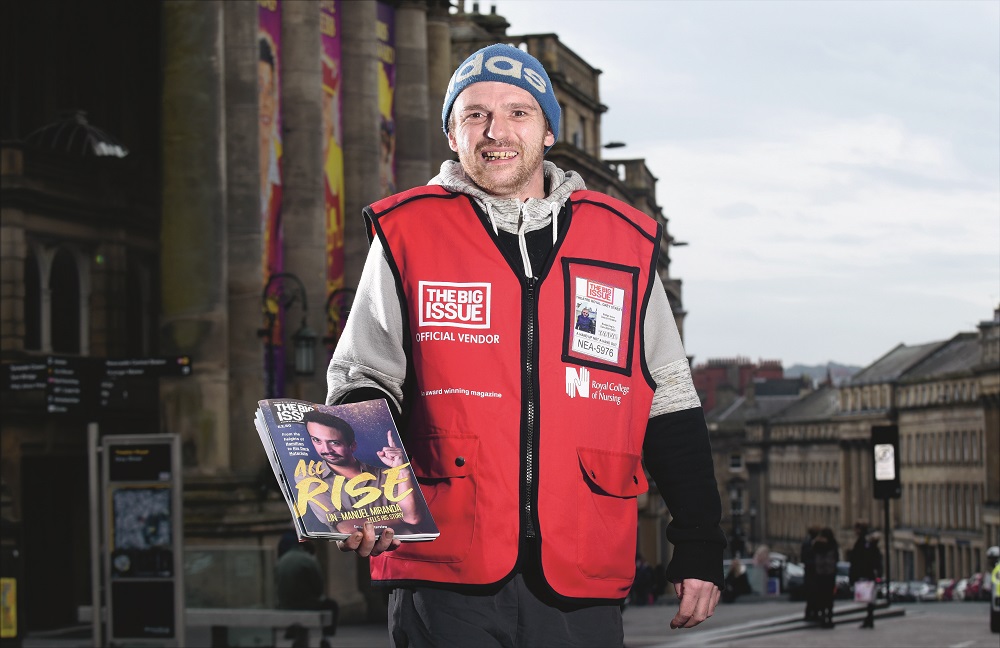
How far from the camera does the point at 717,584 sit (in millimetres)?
4699

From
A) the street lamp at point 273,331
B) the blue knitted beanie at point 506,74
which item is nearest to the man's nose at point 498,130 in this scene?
the blue knitted beanie at point 506,74

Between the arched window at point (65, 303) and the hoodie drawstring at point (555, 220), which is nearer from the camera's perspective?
the hoodie drawstring at point (555, 220)

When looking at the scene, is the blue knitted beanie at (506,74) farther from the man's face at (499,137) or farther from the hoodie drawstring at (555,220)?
the hoodie drawstring at (555,220)

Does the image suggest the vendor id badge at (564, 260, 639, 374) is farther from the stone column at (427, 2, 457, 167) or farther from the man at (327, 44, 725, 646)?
the stone column at (427, 2, 457, 167)

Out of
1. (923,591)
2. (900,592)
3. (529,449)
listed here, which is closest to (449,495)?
(529,449)

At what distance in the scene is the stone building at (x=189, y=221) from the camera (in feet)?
89.6

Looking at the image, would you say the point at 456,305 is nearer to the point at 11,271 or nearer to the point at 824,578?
Result: the point at 824,578

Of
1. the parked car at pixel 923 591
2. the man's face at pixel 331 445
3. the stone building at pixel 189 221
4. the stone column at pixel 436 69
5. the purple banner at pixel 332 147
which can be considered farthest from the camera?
the parked car at pixel 923 591

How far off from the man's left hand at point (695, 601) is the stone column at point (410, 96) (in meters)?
33.0

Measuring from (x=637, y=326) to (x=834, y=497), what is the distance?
167 metres

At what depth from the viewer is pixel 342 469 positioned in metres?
4.29

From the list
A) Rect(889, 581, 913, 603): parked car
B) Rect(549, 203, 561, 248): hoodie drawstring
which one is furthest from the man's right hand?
Rect(889, 581, 913, 603): parked car

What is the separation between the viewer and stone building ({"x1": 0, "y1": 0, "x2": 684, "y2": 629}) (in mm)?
27312

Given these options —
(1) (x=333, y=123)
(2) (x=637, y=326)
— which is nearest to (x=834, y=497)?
(1) (x=333, y=123)
